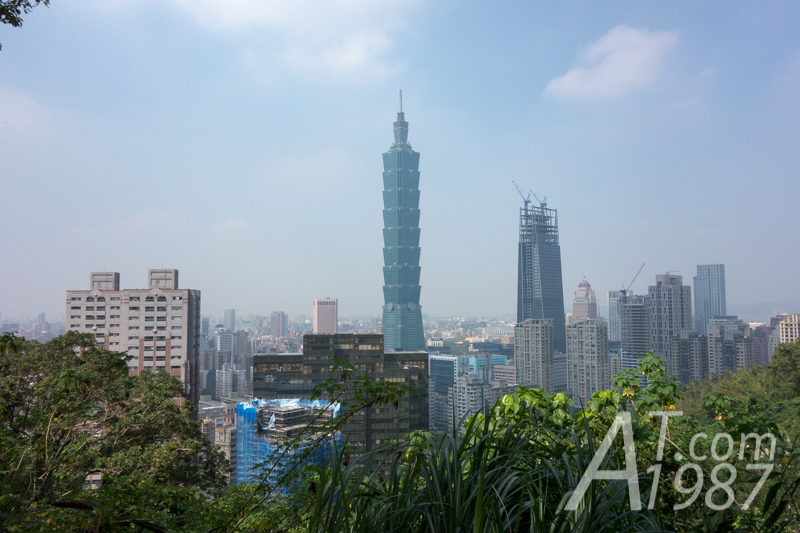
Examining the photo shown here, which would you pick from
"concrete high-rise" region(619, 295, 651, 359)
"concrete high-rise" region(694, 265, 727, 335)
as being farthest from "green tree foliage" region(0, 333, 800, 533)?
"concrete high-rise" region(694, 265, 727, 335)

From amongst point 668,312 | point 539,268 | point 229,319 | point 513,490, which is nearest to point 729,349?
point 668,312

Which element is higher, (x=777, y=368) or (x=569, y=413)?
(x=569, y=413)

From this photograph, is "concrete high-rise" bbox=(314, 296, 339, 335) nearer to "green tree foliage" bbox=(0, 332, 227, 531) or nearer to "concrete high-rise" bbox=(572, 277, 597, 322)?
"concrete high-rise" bbox=(572, 277, 597, 322)

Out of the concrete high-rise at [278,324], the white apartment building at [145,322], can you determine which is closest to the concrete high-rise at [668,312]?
the white apartment building at [145,322]

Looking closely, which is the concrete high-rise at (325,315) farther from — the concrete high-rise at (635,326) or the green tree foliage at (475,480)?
the green tree foliage at (475,480)

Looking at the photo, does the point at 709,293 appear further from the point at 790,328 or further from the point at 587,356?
the point at 790,328

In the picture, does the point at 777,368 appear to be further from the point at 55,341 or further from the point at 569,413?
the point at 55,341

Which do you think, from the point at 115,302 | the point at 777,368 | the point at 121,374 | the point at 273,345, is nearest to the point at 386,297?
the point at 273,345
